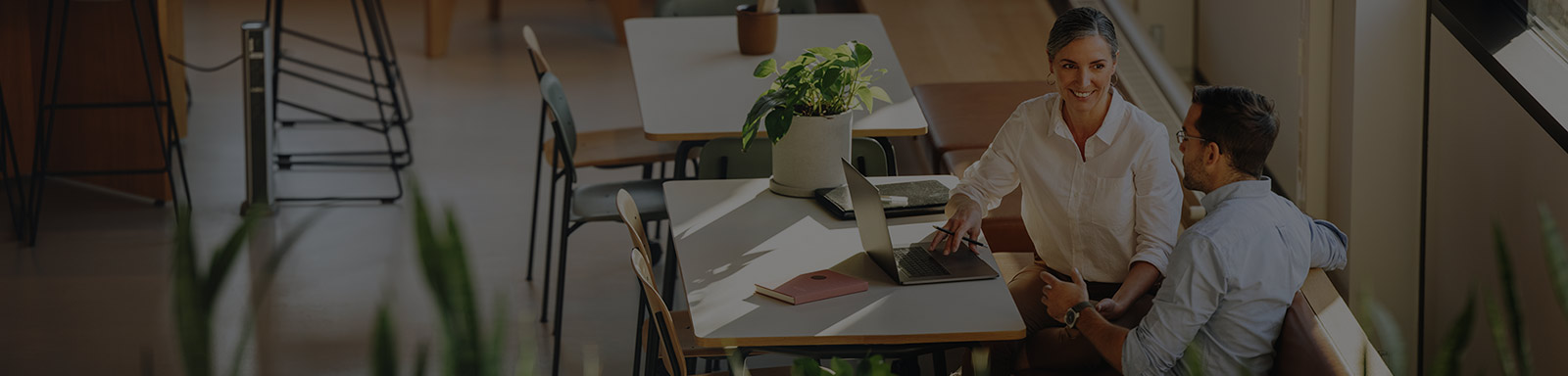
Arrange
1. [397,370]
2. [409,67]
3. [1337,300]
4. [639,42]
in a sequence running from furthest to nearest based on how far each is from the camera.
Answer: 1. [409,67]
2. [639,42]
3. [1337,300]
4. [397,370]

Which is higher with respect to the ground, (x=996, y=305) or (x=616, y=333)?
(x=996, y=305)

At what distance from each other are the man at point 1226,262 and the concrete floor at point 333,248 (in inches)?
56.2

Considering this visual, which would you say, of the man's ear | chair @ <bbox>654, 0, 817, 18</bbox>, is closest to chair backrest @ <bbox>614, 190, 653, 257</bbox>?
the man's ear

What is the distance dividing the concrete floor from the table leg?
3.9 inches

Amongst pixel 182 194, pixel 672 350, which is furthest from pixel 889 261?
pixel 182 194

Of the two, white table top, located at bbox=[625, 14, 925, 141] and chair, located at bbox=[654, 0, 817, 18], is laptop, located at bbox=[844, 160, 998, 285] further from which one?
chair, located at bbox=[654, 0, 817, 18]

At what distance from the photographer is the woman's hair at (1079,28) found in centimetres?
289

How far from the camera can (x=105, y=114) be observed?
5.64 meters

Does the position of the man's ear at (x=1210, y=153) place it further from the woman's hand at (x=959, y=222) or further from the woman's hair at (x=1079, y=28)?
the woman's hand at (x=959, y=222)

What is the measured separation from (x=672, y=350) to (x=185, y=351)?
1.97 metres

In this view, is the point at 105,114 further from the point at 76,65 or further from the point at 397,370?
the point at 397,370

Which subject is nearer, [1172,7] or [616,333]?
[616,333]

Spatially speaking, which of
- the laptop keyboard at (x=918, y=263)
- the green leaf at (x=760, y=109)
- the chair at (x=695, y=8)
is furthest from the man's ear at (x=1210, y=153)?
the chair at (x=695, y=8)

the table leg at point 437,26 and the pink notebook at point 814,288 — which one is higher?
the pink notebook at point 814,288
